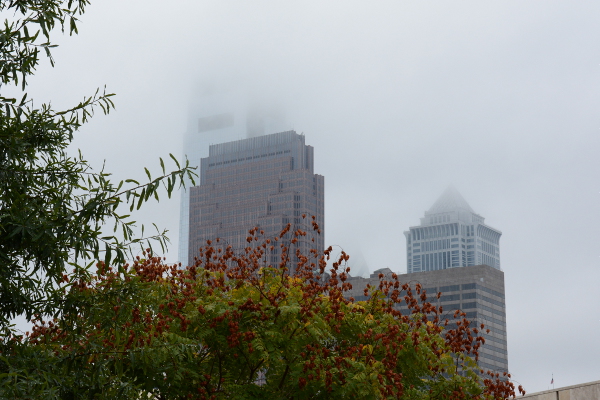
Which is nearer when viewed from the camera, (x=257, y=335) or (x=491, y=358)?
(x=257, y=335)

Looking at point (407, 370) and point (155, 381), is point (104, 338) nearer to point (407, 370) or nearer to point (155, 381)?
point (155, 381)

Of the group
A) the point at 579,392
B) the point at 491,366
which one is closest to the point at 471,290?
the point at 491,366

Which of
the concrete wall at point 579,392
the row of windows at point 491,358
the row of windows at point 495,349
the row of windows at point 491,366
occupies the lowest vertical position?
the concrete wall at point 579,392

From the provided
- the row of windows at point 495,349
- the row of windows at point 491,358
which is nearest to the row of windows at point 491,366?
the row of windows at point 491,358

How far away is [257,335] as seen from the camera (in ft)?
43.7

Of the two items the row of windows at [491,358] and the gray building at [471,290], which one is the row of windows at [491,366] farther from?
the row of windows at [491,358]

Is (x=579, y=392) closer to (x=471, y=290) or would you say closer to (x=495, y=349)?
(x=471, y=290)

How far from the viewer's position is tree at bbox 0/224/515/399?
456 inches

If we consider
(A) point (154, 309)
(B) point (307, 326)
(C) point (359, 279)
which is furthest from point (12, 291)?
(C) point (359, 279)

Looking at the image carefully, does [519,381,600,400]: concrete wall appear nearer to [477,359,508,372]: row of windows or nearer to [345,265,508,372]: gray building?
[345,265,508,372]: gray building

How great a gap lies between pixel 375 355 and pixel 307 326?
2.61 metres

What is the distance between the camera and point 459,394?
14586 mm

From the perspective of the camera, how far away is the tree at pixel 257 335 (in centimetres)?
1159

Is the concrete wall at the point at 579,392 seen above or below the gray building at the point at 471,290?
below
